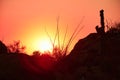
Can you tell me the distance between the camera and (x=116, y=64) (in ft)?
80.6

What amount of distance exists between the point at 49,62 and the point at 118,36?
375 inches

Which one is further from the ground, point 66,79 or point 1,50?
point 1,50

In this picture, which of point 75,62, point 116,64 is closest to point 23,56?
point 75,62

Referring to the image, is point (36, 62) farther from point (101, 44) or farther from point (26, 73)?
point (101, 44)

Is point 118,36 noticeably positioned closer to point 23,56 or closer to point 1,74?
point 23,56

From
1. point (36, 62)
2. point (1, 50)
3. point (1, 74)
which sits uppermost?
point (1, 50)

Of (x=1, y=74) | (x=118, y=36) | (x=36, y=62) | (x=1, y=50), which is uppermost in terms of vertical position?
(x=118, y=36)

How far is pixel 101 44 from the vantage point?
85.6 ft

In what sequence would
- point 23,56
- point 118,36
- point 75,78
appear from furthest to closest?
point 118,36 < point 75,78 < point 23,56

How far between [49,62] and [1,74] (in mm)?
4406

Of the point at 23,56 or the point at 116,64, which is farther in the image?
the point at 116,64

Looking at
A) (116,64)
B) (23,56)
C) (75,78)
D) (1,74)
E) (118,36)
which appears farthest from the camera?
(118,36)

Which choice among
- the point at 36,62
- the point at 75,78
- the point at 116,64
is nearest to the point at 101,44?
the point at 116,64

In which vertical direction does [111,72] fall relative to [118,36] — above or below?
below
